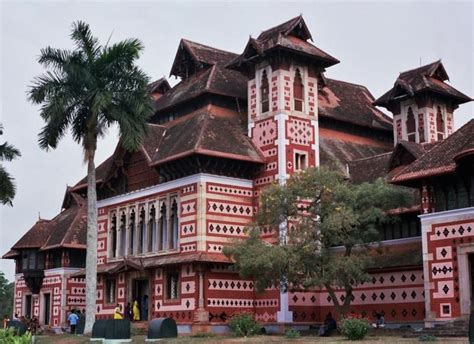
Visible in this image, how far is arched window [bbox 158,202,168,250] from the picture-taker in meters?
44.0

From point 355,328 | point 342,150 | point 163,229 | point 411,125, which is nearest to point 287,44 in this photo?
point 342,150

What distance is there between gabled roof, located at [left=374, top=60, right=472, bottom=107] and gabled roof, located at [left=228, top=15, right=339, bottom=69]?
6.30 meters

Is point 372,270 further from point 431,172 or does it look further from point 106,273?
point 106,273

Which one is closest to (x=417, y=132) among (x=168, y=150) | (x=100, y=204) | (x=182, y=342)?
(x=168, y=150)

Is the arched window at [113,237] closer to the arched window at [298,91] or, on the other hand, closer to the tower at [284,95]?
the tower at [284,95]

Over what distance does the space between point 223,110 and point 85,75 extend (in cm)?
998

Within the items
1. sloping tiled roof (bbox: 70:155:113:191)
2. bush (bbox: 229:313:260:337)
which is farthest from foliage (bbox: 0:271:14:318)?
bush (bbox: 229:313:260:337)

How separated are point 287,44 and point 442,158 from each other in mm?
13038

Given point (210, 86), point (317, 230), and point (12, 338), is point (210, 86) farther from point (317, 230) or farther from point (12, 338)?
point (12, 338)

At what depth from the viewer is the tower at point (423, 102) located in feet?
161

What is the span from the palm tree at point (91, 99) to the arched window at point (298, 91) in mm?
8654

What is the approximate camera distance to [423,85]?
4872cm

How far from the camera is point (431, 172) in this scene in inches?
1312

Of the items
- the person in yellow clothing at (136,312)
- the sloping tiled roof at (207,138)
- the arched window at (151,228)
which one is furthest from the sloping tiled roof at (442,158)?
the person in yellow clothing at (136,312)
